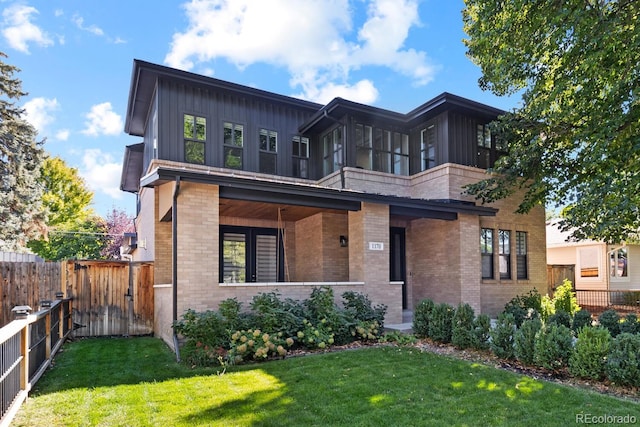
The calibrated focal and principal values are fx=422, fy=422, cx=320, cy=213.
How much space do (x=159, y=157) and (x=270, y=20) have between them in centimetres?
497

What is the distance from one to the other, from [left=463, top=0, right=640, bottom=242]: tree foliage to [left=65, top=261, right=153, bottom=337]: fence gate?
9712 mm

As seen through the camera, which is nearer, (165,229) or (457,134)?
(165,229)

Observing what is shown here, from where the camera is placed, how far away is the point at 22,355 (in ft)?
16.5

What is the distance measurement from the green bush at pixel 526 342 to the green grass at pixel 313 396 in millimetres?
672

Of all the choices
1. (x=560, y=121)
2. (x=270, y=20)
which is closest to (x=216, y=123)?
(x=270, y=20)

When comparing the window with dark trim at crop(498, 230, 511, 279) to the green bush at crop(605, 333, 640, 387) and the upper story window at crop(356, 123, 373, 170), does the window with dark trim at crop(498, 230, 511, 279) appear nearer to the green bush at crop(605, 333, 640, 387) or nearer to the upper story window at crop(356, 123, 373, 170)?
the upper story window at crop(356, 123, 373, 170)

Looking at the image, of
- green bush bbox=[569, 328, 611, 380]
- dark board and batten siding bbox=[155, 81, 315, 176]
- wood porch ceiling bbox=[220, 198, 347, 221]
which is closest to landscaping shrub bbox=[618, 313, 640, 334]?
green bush bbox=[569, 328, 611, 380]

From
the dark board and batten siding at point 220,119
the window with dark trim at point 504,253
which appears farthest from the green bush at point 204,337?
the window with dark trim at point 504,253

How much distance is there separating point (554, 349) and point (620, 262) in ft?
63.0

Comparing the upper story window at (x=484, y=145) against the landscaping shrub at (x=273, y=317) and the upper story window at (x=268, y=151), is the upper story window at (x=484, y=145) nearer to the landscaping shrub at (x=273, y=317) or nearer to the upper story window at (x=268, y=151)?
the upper story window at (x=268, y=151)

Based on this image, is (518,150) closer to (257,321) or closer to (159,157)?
(257,321)

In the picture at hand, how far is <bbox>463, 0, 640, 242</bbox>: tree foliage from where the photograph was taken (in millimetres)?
9320

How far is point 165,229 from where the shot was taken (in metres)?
11.5

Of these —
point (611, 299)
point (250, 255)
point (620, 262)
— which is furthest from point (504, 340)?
point (620, 262)
